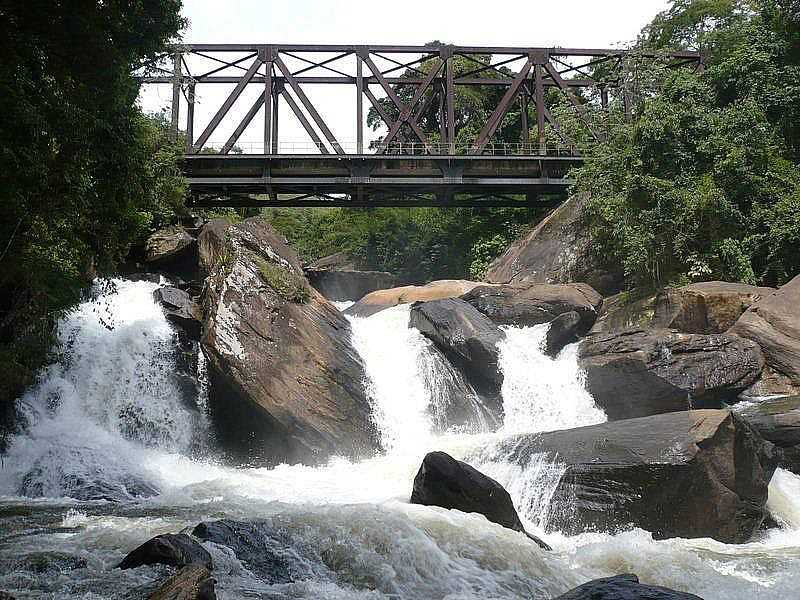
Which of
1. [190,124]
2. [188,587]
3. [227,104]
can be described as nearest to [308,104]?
[227,104]

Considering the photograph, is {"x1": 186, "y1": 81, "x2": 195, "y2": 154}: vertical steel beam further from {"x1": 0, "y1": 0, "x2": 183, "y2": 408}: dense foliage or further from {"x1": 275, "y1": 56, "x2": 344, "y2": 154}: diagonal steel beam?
{"x1": 0, "y1": 0, "x2": 183, "y2": 408}: dense foliage

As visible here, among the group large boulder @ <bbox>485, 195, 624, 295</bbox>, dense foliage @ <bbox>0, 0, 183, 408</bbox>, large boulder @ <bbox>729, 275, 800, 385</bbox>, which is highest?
dense foliage @ <bbox>0, 0, 183, 408</bbox>

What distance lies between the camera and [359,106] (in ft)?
107

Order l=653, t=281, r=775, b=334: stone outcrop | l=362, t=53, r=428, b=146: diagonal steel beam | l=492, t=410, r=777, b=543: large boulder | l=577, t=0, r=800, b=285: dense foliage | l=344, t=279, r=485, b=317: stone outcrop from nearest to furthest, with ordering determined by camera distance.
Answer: l=492, t=410, r=777, b=543: large boulder, l=653, t=281, r=775, b=334: stone outcrop, l=577, t=0, r=800, b=285: dense foliage, l=344, t=279, r=485, b=317: stone outcrop, l=362, t=53, r=428, b=146: diagonal steel beam

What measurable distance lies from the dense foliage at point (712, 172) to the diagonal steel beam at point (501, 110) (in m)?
5.77

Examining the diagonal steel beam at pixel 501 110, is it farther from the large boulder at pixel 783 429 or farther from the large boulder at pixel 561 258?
the large boulder at pixel 783 429

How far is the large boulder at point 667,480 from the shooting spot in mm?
12109

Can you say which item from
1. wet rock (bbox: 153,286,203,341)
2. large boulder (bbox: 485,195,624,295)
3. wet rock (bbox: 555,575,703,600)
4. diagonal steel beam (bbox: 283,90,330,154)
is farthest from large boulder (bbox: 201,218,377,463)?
diagonal steel beam (bbox: 283,90,330,154)

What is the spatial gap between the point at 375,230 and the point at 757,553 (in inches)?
1162

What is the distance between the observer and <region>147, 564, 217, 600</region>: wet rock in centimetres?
643

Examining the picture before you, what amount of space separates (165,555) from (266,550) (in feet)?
4.60

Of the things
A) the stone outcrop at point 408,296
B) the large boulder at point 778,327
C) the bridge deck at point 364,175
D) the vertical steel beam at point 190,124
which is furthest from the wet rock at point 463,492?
the vertical steel beam at point 190,124

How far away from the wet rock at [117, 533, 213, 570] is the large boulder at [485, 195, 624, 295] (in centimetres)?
1978

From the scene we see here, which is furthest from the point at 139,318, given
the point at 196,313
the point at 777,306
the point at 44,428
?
the point at 777,306
